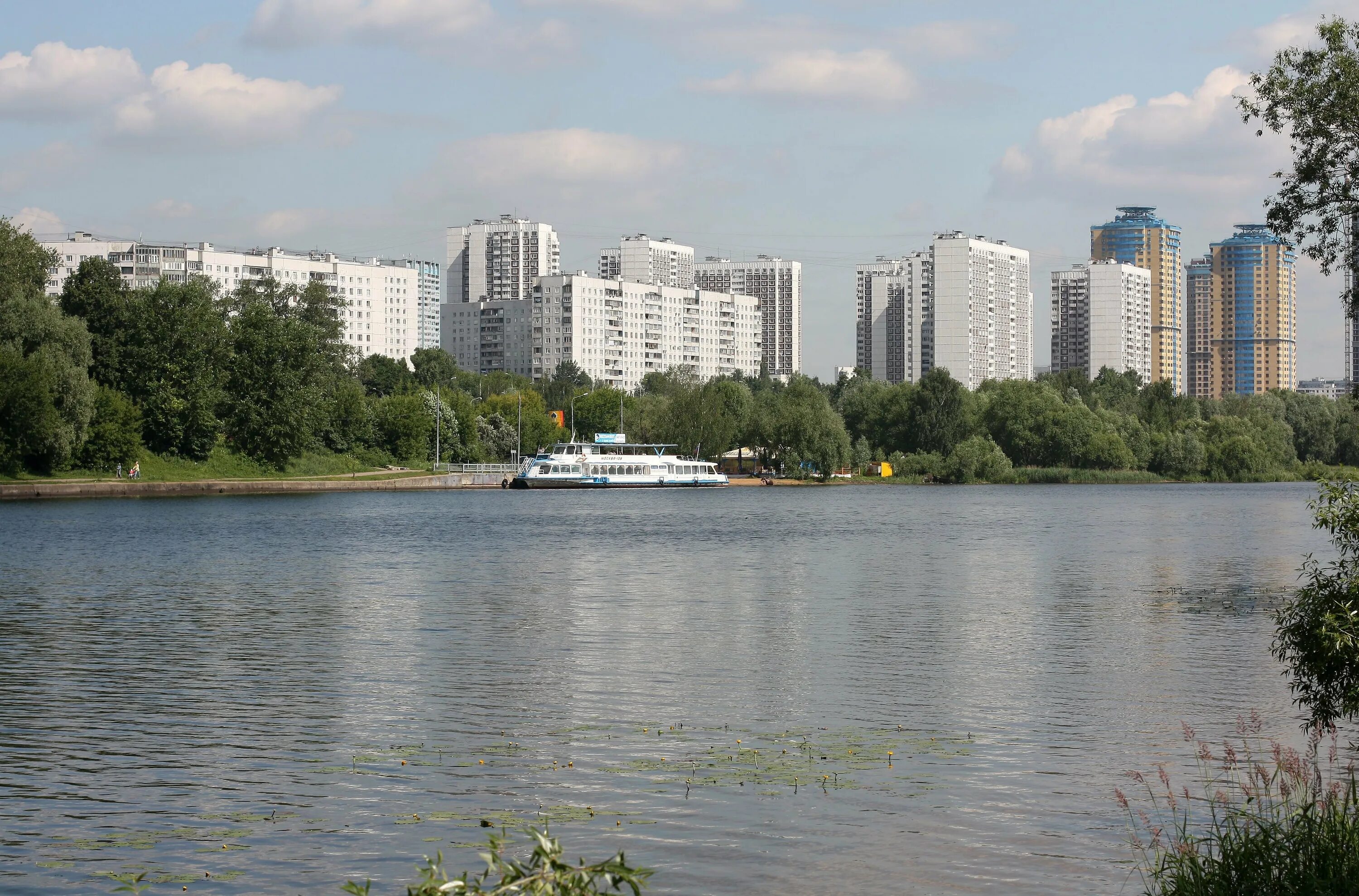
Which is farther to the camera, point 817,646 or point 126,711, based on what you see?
point 817,646

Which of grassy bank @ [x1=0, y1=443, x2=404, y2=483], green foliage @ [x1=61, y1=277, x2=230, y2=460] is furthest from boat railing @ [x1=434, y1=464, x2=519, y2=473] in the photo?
green foliage @ [x1=61, y1=277, x2=230, y2=460]

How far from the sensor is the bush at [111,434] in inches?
3784

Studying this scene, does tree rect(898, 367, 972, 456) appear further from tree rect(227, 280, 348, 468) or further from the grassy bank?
tree rect(227, 280, 348, 468)

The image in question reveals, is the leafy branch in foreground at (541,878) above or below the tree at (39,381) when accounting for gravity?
below

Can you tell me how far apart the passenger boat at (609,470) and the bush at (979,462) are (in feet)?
82.9

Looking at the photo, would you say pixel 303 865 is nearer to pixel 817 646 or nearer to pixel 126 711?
pixel 126 711

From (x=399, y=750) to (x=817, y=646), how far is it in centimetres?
1168

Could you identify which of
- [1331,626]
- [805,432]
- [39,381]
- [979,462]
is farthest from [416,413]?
[1331,626]

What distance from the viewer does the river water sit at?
12875 mm

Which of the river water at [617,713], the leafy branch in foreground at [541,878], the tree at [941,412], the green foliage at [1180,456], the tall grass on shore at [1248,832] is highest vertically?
the tree at [941,412]

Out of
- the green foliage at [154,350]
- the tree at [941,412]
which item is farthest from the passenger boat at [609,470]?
the green foliage at [154,350]

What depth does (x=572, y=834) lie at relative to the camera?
43.3 feet

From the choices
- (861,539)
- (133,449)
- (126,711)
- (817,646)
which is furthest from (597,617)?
(133,449)

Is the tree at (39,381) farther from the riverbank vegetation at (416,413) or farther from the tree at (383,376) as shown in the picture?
the tree at (383,376)
